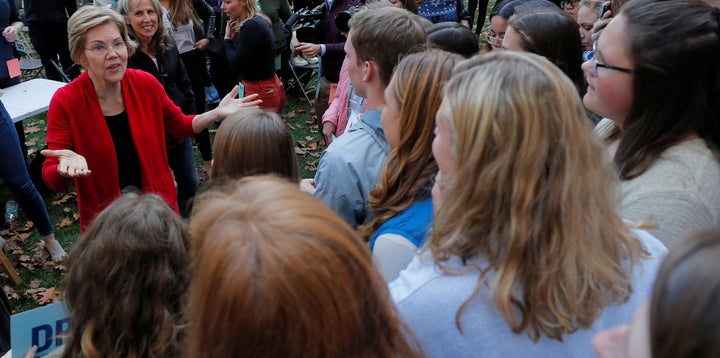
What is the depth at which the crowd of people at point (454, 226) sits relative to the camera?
1.00 meters

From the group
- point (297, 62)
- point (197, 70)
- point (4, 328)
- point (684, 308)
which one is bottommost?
point (297, 62)

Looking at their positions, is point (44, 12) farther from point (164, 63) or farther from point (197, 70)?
point (164, 63)

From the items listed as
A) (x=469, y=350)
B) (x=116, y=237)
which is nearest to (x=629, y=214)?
(x=469, y=350)

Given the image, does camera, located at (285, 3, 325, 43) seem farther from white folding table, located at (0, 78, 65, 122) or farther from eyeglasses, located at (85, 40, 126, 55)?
eyeglasses, located at (85, 40, 126, 55)

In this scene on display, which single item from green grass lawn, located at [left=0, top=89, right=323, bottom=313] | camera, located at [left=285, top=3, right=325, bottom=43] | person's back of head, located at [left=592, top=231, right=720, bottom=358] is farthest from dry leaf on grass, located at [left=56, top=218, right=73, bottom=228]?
person's back of head, located at [left=592, top=231, right=720, bottom=358]

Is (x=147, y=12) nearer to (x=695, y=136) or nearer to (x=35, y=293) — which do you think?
Result: (x=35, y=293)

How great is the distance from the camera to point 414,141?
2000mm

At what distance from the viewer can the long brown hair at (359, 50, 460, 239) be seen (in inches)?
77.4

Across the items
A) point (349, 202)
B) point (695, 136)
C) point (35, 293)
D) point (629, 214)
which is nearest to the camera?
point (629, 214)

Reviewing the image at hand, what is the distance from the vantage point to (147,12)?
439 cm

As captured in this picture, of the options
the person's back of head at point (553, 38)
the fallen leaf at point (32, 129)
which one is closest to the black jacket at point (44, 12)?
the fallen leaf at point (32, 129)

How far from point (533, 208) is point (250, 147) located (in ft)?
4.29

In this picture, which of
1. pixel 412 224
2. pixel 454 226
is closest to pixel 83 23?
pixel 412 224

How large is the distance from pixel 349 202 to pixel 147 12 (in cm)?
304
